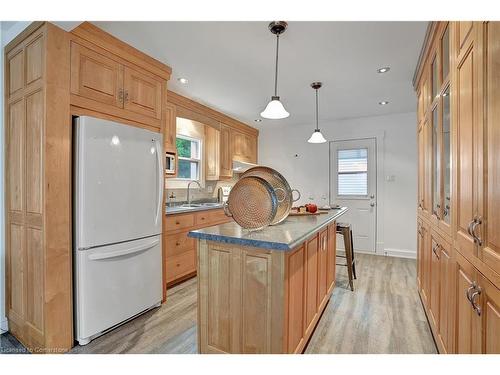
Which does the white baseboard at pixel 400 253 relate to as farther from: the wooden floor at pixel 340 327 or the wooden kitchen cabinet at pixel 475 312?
the wooden kitchen cabinet at pixel 475 312

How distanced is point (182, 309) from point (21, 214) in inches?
61.4

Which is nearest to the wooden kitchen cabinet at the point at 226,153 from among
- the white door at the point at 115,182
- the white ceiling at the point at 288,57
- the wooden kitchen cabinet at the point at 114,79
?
the white ceiling at the point at 288,57

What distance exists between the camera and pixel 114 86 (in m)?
2.12

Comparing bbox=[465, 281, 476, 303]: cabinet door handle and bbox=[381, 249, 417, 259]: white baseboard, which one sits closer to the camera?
bbox=[465, 281, 476, 303]: cabinet door handle

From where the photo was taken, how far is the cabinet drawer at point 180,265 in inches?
117

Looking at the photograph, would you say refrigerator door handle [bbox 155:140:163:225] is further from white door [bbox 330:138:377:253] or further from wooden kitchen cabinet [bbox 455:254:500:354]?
white door [bbox 330:138:377:253]

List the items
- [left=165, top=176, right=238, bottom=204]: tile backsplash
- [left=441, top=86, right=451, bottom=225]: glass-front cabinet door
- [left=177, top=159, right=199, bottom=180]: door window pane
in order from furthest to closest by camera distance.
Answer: [left=177, top=159, right=199, bottom=180]: door window pane, [left=165, top=176, right=238, bottom=204]: tile backsplash, [left=441, top=86, right=451, bottom=225]: glass-front cabinet door

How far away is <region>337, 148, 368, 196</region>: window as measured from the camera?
4684mm

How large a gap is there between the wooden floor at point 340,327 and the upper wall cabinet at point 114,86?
1.78 metres

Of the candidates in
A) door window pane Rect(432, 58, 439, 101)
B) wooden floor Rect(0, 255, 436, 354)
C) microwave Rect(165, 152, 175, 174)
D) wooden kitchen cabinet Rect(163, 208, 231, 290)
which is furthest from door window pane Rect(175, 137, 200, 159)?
door window pane Rect(432, 58, 439, 101)

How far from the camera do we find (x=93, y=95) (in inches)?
77.4

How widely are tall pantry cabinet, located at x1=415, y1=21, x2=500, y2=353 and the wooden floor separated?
1.10 ft
